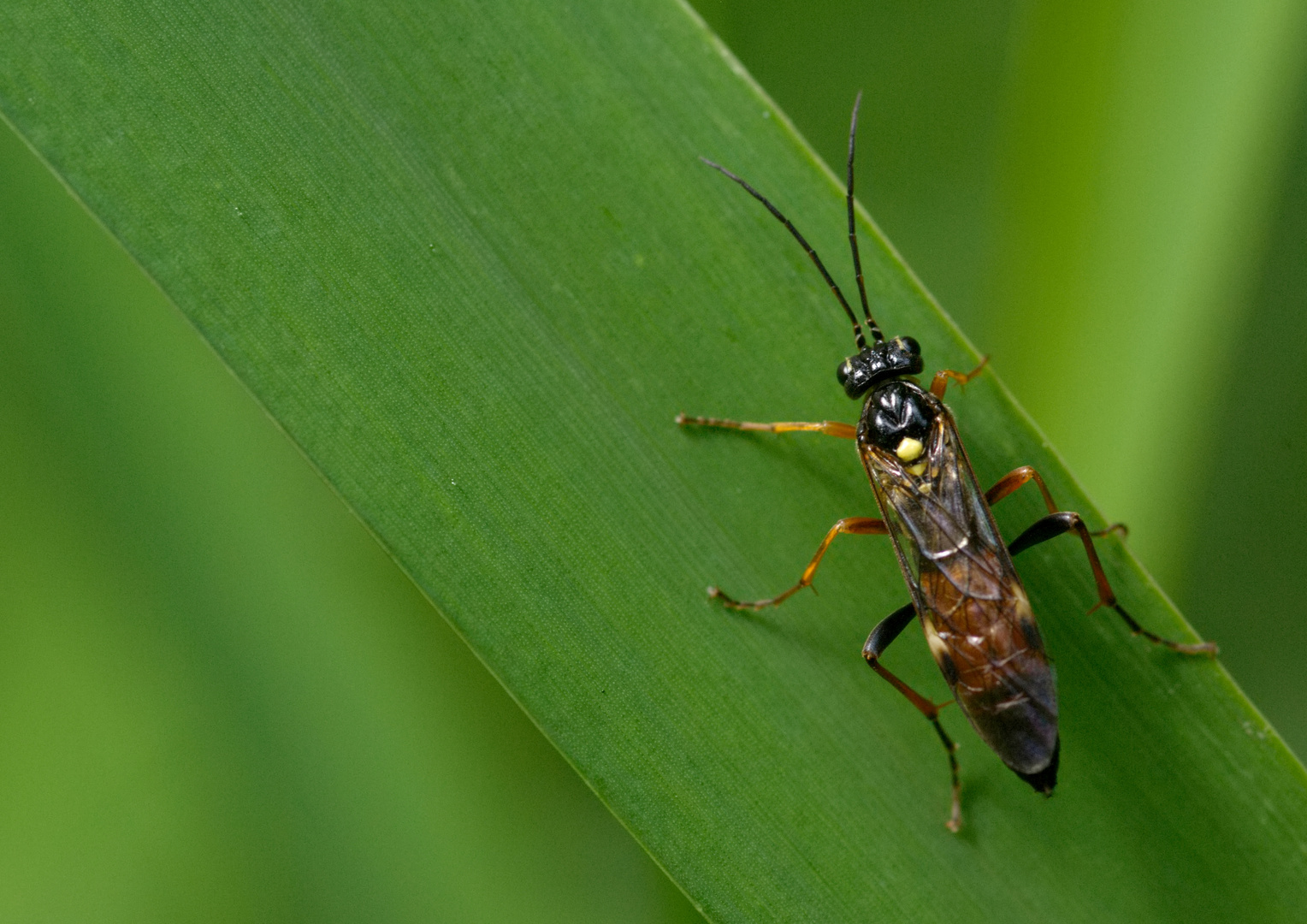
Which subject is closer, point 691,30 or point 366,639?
point 691,30

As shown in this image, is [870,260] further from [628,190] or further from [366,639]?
[366,639]

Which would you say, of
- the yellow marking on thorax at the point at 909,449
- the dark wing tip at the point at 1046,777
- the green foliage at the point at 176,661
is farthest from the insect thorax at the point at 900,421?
the green foliage at the point at 176,661

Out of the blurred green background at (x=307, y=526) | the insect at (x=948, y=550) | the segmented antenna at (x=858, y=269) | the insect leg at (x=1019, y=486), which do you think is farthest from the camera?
the blurred green background at (x=307, y=526)

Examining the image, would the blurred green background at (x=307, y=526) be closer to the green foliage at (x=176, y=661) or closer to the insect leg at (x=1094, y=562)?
the green foliage at (x=176, y=661)

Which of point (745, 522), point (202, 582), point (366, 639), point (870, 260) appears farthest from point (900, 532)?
point (202, 582)

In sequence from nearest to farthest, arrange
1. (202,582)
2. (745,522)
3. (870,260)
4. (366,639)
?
(870,260)
(745,522)
(202,582)
(366,639)

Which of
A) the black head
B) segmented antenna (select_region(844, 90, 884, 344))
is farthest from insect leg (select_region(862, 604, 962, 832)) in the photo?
segmented antenna (select_region(844, 90, 884, 344))

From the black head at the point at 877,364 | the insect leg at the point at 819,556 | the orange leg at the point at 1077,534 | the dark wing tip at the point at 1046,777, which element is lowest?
the dark wing tip at the point at 1046,777

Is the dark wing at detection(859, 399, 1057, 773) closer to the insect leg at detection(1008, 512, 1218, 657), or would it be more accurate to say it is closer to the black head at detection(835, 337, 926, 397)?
the insect leg at detection(1008, 512, 1218, 657)
